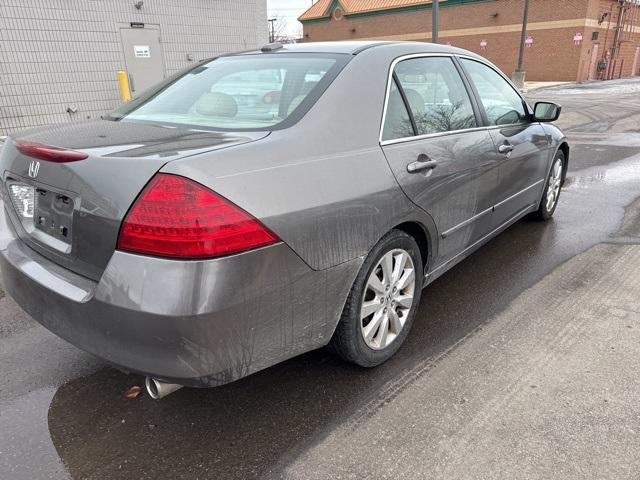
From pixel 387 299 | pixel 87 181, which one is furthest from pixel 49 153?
pixel 387 299

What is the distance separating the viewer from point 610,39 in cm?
3462

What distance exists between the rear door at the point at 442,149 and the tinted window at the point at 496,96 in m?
0.25

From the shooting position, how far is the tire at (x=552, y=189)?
16.1ft

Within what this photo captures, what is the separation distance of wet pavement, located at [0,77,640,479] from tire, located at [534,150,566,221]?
1.43 metres

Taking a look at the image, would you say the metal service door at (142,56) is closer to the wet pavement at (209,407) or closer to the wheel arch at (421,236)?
the wet pavement at (209,407)

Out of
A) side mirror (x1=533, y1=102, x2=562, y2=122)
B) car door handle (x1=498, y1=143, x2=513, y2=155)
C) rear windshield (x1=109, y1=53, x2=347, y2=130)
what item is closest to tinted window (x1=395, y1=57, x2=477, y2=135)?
car door handle (x1=498, y1=143, x2=513, y2=155)

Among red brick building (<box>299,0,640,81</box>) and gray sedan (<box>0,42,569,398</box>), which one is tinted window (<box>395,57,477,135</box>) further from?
red brick building (<box>299,0,640,81</box>)

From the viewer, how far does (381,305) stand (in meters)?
2.64

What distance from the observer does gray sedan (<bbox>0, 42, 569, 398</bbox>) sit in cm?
179

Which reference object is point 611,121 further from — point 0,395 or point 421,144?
point 0,395

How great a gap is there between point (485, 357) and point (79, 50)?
10.9 meters

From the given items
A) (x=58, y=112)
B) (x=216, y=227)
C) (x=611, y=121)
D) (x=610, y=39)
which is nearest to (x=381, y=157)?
(x=216, y=227)

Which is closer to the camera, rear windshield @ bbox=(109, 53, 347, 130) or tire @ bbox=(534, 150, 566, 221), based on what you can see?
rear windshield @ bbox=(109, 53, 347, 130)

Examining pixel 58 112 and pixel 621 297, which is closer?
pixel 621 297
